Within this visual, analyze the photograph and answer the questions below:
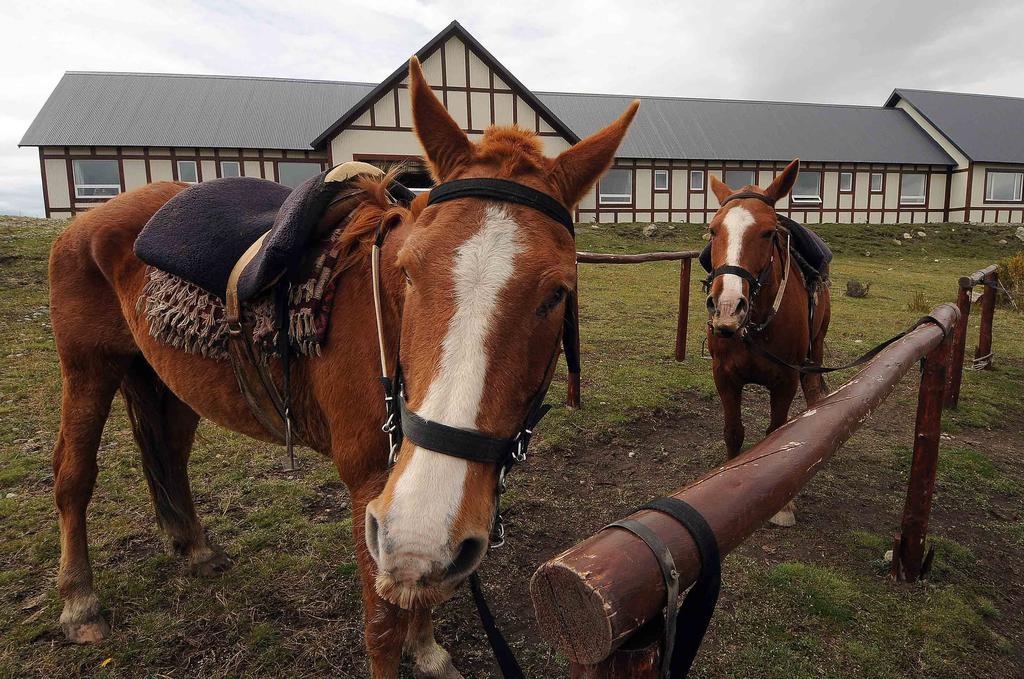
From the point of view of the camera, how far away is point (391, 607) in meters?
1.83

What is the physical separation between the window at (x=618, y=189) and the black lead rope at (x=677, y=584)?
24812mm

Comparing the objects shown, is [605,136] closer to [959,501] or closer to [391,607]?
[391,607]

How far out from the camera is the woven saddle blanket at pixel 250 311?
200 centimetres

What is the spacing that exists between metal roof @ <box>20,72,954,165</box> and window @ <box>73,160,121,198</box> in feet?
2.77

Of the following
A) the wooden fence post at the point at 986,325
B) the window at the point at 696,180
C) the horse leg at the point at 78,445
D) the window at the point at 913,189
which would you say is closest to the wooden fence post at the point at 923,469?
the horse leg at the point at 78,445

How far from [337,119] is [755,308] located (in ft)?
76.7

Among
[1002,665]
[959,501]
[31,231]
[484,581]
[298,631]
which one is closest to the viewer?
[1002,665]

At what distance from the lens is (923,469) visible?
9.78 feet

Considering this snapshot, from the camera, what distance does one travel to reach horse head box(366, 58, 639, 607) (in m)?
1.15

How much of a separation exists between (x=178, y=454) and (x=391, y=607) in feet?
6.77

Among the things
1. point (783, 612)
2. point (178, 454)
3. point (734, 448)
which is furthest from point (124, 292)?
point (734, 448)

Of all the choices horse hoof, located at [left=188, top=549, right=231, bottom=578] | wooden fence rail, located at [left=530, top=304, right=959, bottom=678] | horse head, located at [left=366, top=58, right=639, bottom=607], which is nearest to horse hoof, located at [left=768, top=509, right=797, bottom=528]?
wooden fence rail, located at [left=530, top=304, right=959, bottom=678]

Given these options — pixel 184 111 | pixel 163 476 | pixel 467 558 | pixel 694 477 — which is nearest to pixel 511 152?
pixel 467 558

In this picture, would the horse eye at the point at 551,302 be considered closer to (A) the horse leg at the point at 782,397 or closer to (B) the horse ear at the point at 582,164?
Answer: (B) the horse ear at the point at 582,164
